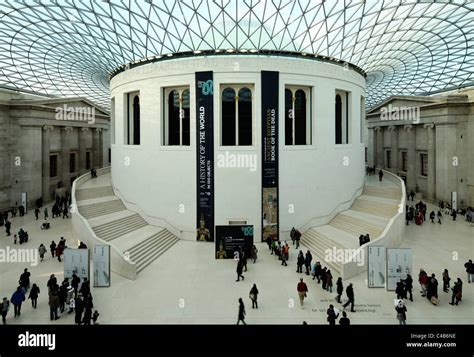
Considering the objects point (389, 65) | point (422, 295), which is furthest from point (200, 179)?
point (389, 65)

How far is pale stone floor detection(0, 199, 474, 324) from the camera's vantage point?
13.1 meters

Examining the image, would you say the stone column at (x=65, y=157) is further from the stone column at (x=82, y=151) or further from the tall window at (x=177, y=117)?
the tall window at (x=177, y=117)

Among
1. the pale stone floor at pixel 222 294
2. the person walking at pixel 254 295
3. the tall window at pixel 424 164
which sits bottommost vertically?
the pale stone floor at pixel 222 294

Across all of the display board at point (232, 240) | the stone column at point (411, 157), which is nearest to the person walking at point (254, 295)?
the display board at point (232, 240)

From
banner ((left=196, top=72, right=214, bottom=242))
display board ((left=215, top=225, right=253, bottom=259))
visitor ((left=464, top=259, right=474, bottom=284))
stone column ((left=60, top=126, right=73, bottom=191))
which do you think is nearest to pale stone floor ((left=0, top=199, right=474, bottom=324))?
visitor ((left=464, top=259, right=474, bottom=284))

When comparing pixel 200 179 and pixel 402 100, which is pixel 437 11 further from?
pixel 200 179

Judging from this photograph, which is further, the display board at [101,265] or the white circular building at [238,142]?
the white circular building at [238,142]

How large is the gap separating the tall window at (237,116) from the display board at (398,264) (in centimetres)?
1273

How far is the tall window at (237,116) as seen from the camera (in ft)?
79.7

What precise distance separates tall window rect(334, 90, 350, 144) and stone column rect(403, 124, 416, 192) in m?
18.2

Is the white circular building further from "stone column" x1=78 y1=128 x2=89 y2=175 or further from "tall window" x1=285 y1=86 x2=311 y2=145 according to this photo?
"stone column" x1=78 y1=128 x2=89 y2=175

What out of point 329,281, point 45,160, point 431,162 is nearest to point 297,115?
point 329,281

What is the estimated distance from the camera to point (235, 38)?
87.8 feet

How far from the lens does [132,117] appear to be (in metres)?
28.6
